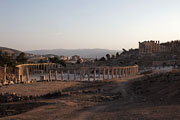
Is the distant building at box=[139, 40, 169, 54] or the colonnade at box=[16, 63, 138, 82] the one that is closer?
the colonnade at box=[16, 63, 138, 82]

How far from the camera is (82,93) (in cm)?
2456

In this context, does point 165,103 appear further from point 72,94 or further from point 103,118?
point 72,94

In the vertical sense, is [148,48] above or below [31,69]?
above

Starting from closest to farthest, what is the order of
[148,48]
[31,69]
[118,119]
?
1. [118,119]
2. [31,69]
3. [148,48]

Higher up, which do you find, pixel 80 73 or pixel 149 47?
pixel 149 47

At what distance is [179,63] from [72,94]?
2249 inches

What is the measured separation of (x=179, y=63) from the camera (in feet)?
233

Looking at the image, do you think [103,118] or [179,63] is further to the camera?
[179,63]

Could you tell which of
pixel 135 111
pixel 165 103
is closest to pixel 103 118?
pixel 135 111

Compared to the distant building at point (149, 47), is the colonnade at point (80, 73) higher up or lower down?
lower down

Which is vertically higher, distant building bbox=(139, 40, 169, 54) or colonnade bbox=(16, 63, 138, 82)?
distant building bbox=(139, 40, 169, 54)

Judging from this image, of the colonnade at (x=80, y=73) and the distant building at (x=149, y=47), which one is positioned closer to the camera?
the colonnade at (x=80, y=73)

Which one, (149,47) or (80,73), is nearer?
(80,73)

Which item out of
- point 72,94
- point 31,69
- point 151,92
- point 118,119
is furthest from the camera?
point 31,69
